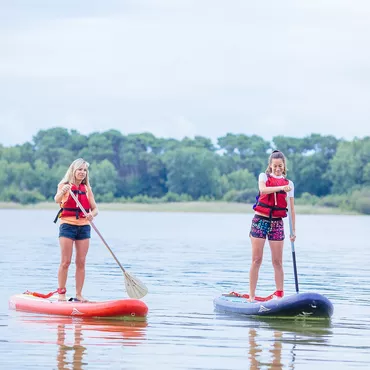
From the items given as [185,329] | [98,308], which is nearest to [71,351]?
[185,329]

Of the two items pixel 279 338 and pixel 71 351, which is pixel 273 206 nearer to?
pixel 279 338

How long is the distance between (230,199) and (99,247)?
70420 mm

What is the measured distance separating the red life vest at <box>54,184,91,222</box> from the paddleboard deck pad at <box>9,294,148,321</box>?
0.91 meters

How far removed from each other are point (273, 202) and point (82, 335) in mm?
2622

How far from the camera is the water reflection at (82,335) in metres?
9.09

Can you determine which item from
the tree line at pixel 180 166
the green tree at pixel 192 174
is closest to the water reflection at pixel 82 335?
the tree line at pixel 180 166

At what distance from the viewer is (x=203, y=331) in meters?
10.8

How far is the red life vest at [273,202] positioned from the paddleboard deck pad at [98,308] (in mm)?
1589

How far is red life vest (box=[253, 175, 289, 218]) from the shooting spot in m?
11.6

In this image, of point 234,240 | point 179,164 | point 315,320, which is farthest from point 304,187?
point 315,320

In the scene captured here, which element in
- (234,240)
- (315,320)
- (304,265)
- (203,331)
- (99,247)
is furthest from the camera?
(234,240)

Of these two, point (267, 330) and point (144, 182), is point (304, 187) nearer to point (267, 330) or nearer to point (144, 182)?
point (144, 182)

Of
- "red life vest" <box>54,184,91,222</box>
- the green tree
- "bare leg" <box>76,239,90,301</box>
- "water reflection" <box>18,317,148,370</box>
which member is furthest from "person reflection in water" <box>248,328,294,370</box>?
the green tree

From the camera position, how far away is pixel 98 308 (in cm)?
1137
